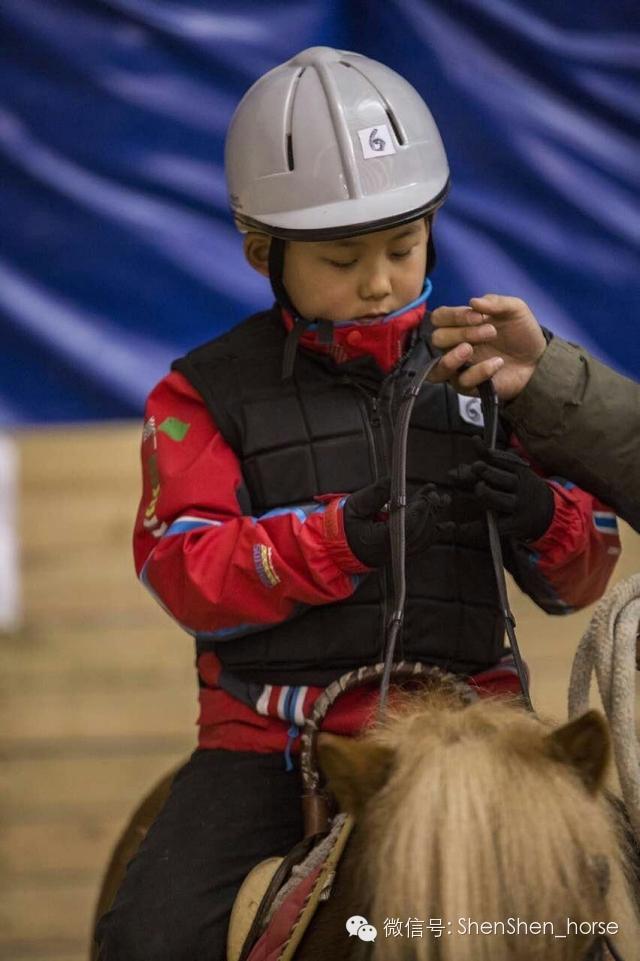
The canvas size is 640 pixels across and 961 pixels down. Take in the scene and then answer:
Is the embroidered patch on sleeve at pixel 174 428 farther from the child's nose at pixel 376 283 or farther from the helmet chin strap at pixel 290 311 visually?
the child's nose at pixel 376 283

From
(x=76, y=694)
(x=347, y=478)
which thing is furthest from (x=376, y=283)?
(x=76, y=694)

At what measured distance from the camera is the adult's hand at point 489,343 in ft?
5.32

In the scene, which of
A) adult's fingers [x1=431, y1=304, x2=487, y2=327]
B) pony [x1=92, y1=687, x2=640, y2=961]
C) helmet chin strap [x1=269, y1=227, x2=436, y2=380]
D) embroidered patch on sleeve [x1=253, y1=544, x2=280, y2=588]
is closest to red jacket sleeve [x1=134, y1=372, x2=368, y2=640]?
embroidered patch on sleeve [x1=253, y1=544, x2=280, y2=588]

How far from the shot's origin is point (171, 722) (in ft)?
9.86

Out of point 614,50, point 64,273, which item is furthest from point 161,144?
point 614,50

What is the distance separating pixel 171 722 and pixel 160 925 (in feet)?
4.80

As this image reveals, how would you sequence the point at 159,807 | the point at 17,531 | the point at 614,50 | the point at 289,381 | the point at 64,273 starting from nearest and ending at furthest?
the point at 289,381
the point at 159,807
the point at 614,50
the point at 64,273
the point at 17,531

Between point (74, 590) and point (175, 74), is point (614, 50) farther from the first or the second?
point (74, 590)

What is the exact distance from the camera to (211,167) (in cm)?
230

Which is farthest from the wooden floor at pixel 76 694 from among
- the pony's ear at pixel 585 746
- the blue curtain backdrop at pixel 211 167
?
the pony's ear at pixel 585 746

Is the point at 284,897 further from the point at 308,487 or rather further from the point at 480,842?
the point at 308,487

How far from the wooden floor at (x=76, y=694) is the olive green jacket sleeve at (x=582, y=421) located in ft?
4.60

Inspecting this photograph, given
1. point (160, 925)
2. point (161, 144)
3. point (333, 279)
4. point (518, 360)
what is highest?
point (161, 144)

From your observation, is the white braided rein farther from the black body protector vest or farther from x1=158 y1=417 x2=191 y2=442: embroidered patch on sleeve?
x1=158 y1=417 x2=191 y2=442: embroidered patch on sleeve
